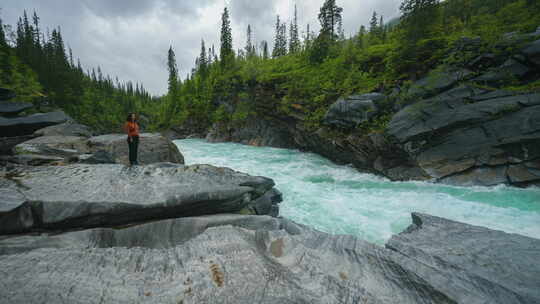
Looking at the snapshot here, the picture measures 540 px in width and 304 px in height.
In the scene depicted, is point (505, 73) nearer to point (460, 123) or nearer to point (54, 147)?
point (460, 123)

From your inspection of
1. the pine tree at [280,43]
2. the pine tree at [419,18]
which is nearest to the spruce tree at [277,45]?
the pine tree at [280,43]

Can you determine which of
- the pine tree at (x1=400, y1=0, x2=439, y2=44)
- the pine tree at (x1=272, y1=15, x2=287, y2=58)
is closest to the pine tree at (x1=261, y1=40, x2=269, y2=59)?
the pine tree at (x1=272, y1=15, x2=287, y2=58)

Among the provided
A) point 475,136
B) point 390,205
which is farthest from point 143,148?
point 475,136

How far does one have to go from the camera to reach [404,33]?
14.1 metres

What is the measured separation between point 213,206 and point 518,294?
480 centimetres

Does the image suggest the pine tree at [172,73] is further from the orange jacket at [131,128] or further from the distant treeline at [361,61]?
the orange jacket at [131,128]

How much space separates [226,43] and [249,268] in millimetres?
48024

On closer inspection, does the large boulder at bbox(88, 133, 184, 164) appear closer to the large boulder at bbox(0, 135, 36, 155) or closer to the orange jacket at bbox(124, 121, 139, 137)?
the large boulder at bbox(0, 135, 36, 155)

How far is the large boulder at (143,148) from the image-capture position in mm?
9281

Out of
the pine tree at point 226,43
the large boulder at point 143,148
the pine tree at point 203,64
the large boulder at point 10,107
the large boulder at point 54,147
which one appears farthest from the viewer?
the pine tree at point 203,64

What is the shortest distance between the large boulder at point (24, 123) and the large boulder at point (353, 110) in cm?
1388

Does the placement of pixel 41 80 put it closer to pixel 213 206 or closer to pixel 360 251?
pixel 213 206

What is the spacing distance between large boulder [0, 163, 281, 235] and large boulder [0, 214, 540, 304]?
1.25 feet

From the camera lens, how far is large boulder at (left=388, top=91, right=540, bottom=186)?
7793 millimetres
